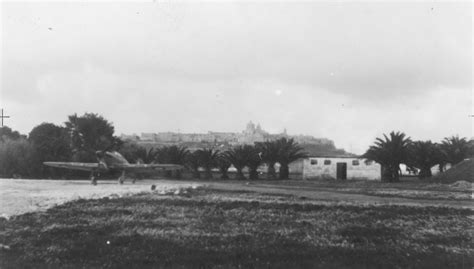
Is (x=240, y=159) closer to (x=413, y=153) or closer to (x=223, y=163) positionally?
(x=223, y=163)

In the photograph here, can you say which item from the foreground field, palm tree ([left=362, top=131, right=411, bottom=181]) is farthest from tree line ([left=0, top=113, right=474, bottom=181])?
the foreground field

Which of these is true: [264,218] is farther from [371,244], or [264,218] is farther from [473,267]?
[473,267]

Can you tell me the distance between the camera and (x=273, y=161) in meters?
42.0

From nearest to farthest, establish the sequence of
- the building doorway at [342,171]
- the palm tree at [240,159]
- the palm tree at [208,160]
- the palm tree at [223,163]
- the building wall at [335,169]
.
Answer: the building doorway at [342,171] → the palm tree at [240,159] → the building wall at [335,169] → the palm tree at [223,163] → the palm tree at [208,160]

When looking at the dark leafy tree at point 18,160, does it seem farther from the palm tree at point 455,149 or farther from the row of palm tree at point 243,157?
the palm tree at point 455,149

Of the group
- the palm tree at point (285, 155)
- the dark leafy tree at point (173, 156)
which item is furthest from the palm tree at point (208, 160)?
the palm tree at point (285, 155)

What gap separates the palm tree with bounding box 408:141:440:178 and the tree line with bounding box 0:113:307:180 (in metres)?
10.1

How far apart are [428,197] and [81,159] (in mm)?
30513

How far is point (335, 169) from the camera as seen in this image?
45.3m

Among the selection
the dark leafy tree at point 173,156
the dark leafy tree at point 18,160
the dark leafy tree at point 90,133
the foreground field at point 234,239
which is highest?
the dark leafy tree at point 90,133

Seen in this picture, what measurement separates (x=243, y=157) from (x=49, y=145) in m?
17.0

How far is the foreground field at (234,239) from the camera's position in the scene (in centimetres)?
557

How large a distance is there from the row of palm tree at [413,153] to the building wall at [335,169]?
6427 mm

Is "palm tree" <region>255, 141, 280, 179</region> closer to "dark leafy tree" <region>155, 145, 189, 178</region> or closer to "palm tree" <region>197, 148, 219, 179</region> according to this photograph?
"palm tree" <region>197, 148, 219, 179</region>
